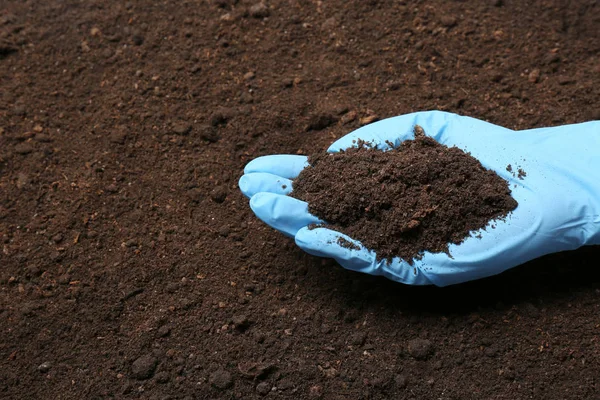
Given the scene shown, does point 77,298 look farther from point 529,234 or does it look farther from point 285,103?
point 529,234

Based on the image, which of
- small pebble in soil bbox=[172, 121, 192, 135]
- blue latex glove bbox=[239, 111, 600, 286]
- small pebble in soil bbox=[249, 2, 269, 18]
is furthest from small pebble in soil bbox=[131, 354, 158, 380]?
small pebble in soil bbox=[249, 2, 269, 18]

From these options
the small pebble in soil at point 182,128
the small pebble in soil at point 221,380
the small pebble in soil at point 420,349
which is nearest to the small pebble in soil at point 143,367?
the small pebble in soil at point 221,380

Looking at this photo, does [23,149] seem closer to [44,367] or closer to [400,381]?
[44,367]

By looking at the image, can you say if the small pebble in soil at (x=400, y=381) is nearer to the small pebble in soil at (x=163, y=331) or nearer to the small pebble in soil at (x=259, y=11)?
the small pebble in soil at (x=163, y=331)

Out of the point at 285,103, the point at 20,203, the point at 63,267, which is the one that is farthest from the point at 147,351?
the point at 285,103

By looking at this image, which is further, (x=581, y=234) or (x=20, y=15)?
(x=20, y=15)

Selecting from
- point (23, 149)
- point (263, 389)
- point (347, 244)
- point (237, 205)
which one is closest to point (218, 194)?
point (237, 205)
